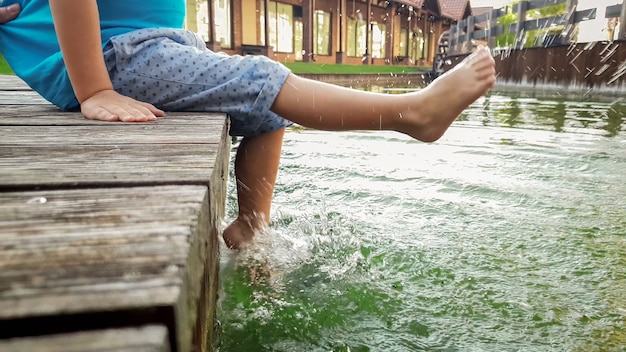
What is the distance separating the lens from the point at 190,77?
1.46m

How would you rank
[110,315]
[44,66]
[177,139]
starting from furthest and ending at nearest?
[44,66] → [177,139] → [110,315]

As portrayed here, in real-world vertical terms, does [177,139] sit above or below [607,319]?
above

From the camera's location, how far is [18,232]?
514 mm

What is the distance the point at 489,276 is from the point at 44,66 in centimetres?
146

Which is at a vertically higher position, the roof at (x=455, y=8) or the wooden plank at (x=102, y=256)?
the roof at (x=455, y=8)

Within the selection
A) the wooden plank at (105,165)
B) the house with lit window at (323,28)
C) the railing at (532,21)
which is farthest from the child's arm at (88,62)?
the house with lit window at (323,28)

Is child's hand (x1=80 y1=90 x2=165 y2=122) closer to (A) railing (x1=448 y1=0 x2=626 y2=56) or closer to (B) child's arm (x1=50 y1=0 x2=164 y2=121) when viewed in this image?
(B) child's arm (x1=50 y1=0 x2=164 y2=121)

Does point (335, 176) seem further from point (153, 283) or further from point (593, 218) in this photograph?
point (153, 283)

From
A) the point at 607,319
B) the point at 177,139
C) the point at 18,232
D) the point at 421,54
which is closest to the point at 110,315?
the point at 18,232

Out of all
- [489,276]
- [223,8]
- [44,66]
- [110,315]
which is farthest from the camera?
[223,8]

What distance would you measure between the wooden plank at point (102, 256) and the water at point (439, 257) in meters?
0.48

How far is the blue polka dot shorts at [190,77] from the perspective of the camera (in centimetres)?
142

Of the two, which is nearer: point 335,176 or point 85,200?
point 85,200

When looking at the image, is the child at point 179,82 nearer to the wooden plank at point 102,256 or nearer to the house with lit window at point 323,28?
the wooden plank at point 102,256
